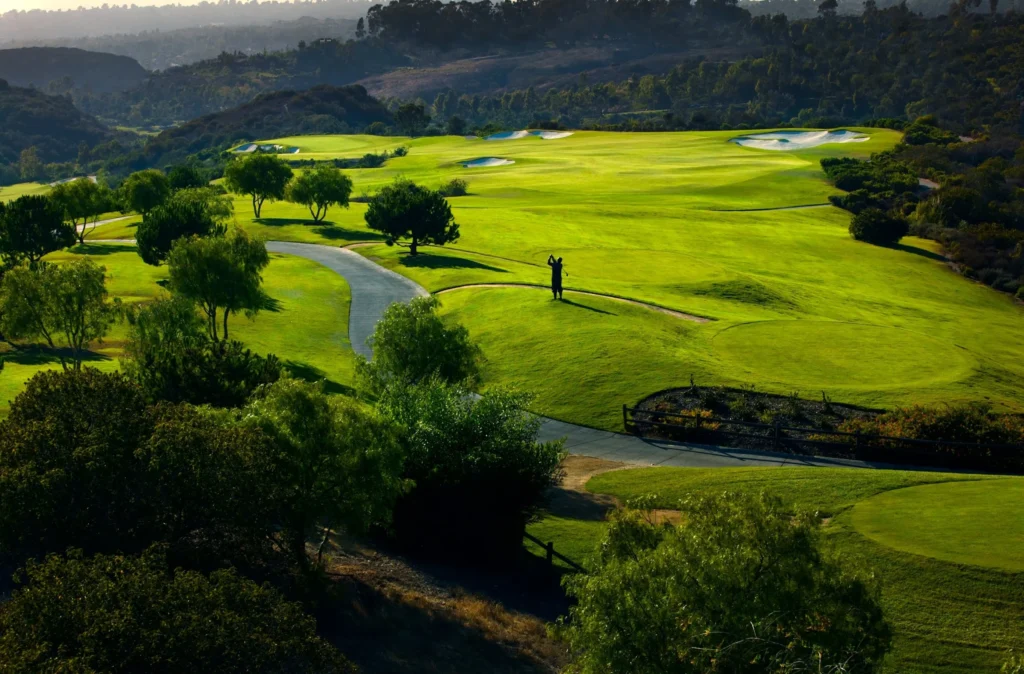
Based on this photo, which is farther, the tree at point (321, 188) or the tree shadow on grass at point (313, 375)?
the tree at point (321, 188)

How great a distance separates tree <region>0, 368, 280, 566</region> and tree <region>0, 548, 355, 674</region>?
3135 mm

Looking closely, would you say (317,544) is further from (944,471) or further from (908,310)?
(908,310)

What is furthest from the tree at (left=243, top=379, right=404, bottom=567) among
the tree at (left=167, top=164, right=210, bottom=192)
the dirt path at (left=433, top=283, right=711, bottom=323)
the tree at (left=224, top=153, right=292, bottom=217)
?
the tree at (left=167, top=164, right=210, bottom=192)

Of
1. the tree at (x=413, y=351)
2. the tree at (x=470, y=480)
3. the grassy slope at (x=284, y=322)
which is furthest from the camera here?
the grassy slope at (x=284, y=322)

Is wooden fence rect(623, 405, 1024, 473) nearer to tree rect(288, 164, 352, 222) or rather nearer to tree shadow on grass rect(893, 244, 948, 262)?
tree shadow on grass rect(893, 244, 948, 262)

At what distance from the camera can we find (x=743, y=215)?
97.8 metres

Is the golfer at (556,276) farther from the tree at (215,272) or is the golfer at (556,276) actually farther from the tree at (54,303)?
the tree at (54,303)

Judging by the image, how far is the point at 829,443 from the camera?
1475 inches

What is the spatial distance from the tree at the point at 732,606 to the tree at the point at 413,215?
60996 mm

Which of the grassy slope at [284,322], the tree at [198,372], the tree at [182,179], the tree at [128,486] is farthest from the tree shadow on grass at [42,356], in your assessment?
the tree at [182,179]

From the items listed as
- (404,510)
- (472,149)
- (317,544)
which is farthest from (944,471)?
(472,149)

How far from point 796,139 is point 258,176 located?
10275 centimetres

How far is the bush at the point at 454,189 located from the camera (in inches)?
4469

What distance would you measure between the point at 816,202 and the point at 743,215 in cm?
1589
